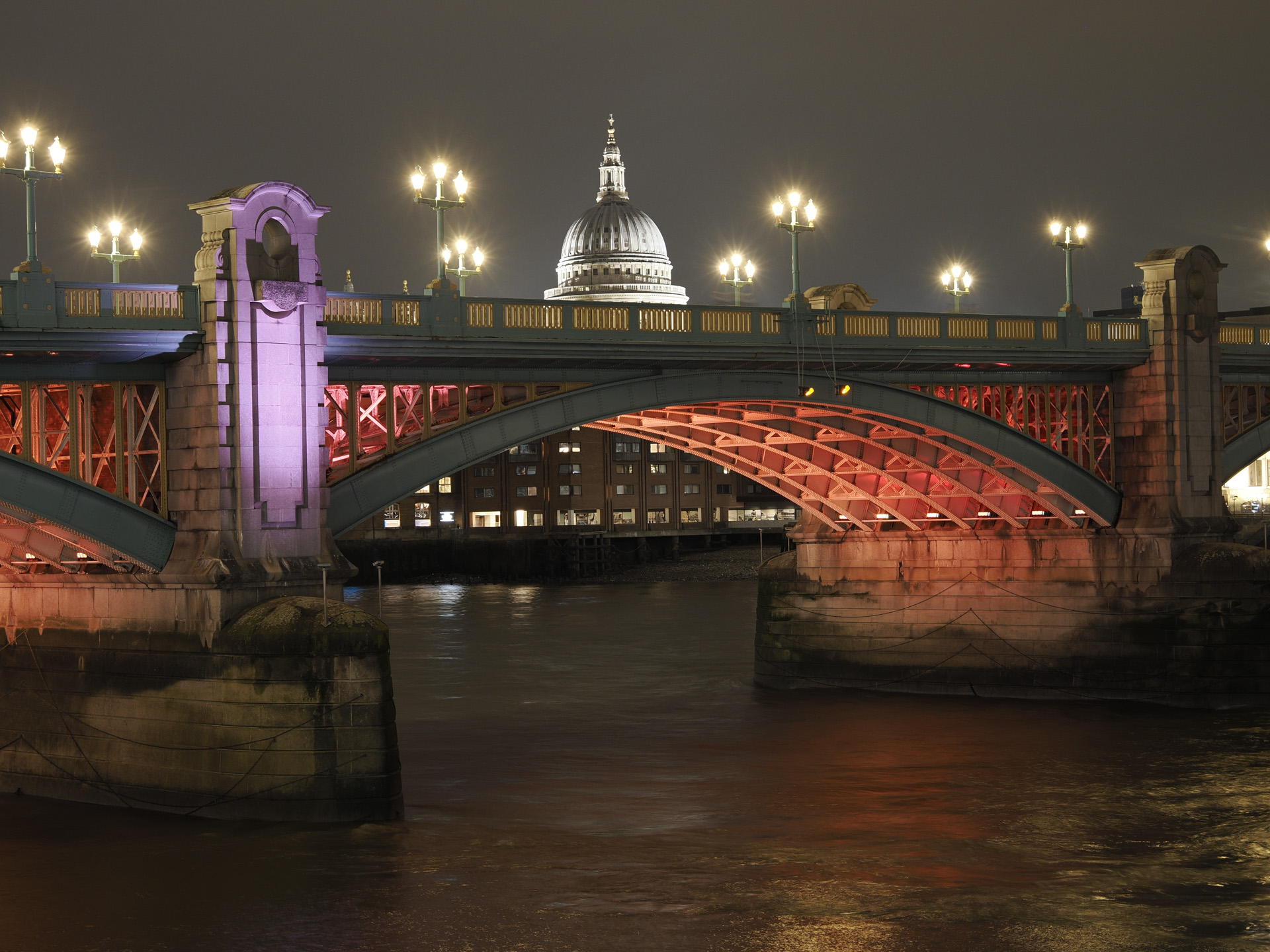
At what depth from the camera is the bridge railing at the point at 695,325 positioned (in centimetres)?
2877

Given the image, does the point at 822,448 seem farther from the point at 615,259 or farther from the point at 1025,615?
the point at 615,259

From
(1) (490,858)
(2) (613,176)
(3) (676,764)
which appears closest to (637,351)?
(3) (676,764)

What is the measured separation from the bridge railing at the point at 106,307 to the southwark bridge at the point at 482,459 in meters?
0.05

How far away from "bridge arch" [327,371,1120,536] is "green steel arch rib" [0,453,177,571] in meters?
3.00

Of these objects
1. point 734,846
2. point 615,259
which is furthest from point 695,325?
point 615,259

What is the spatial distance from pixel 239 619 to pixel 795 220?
1496 centimetres

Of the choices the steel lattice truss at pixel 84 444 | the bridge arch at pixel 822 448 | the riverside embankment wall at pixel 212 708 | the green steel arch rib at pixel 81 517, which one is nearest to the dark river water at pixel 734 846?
the riverside embankment wall at pixel 212 708

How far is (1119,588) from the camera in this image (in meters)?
39.4

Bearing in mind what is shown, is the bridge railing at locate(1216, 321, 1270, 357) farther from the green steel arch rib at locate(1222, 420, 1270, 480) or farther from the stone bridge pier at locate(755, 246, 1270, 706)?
the green steel arch rib at locate(1222, 420, 1270, 480)

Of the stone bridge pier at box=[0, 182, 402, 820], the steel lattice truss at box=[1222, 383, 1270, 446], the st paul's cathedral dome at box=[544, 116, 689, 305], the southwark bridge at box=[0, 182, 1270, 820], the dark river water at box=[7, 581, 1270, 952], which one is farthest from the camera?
the st paul's cathedral dome at box=[544, 116, 689, 305]

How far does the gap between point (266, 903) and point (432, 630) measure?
159 feet

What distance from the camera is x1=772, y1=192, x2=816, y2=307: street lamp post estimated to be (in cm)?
3441

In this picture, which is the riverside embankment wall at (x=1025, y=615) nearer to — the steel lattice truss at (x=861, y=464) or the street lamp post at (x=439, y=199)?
the steel lattice truss at (x=861, y=464)

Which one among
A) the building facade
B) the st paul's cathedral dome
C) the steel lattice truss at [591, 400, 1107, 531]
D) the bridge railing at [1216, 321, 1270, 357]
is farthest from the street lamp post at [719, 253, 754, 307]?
the building facade
